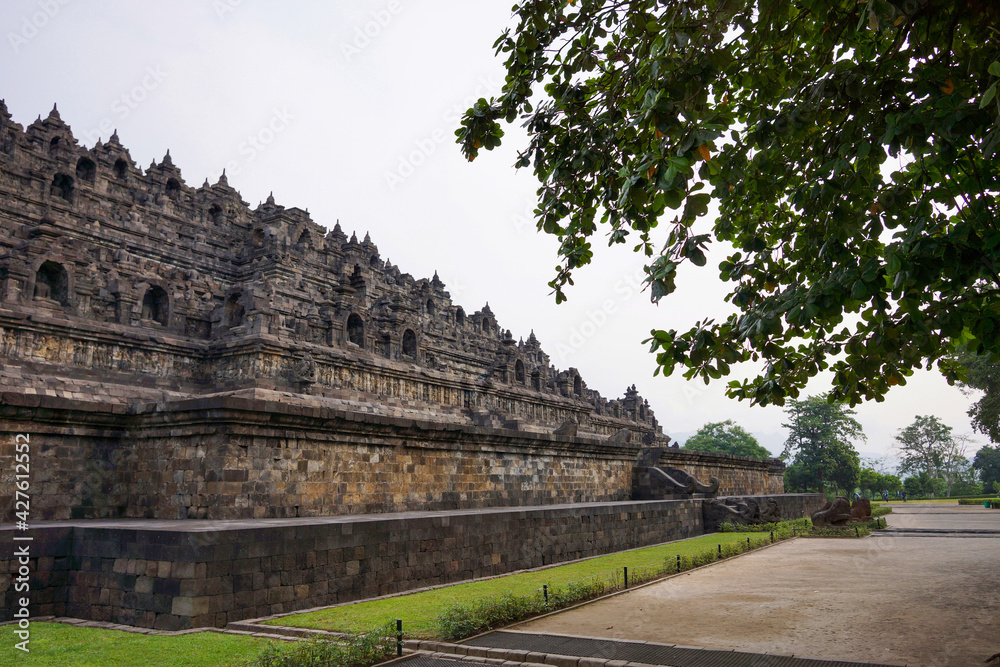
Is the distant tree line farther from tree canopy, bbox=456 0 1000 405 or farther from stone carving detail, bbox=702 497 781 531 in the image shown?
tree canopy, bbox=456 0 1000 405

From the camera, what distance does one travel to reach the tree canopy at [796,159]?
4.41 m

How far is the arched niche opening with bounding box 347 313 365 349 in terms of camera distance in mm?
22234

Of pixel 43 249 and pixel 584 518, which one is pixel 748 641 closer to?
pixel 584 518

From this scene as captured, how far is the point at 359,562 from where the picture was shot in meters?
8.98

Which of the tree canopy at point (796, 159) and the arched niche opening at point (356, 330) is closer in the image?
the tree canopy at point (796, 159)

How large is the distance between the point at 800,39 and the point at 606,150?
2378mm

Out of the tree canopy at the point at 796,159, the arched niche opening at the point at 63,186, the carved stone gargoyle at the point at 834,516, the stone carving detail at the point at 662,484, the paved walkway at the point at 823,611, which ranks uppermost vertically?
the arched niche opening at the point at 63,186

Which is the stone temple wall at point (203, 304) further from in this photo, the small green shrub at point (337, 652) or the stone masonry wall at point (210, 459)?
the small green shrub at point (337, 652)

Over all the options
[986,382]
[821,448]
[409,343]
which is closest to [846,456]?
[821,448]

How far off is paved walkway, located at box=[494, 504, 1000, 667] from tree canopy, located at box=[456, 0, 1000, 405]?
7.94 ft

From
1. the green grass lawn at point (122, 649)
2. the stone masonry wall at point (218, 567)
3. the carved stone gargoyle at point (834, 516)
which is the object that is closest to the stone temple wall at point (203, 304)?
the stone masonry wall at point (218, 567)

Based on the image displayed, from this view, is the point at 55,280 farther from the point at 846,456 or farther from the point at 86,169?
the point at 846,456

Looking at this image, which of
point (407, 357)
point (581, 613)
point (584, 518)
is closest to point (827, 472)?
point (407, 357)

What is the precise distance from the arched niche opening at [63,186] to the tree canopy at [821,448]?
5262 centimetres
